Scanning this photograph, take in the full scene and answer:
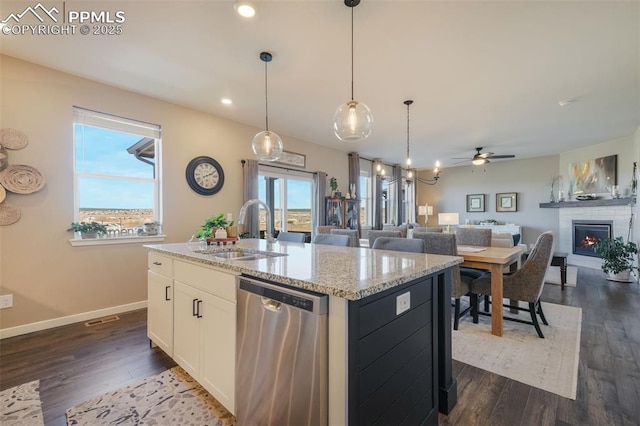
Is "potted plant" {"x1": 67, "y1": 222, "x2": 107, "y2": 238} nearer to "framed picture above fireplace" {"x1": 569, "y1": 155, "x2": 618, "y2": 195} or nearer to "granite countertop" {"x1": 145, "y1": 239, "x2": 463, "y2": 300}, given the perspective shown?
"granite countertop" {"x1": 145, "y1": 239, "x2": 463, "y2": 300}

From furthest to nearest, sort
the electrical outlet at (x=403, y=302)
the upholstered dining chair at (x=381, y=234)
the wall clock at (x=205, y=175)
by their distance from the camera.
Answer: the wall clock at (x=205, y=175)
the upholstered dining chair at (x=381, y=234)
the electrical outlet at (x=403, y=302)

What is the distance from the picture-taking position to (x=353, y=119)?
227 centimetres

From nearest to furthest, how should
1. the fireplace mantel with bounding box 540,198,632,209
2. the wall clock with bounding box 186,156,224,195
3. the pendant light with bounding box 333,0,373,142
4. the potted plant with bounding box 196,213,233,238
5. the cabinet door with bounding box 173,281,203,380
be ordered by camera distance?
the cabinet door with bounding box 173,281,203,380, the pendant light with bounding box 333,0,373,142, the potted plant with bounding box 196,213,233,238, the wall clock with bounding box 186,156,224,195, the fireplace mantel with bounding box 540,198,632,209

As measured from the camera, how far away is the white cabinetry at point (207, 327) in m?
1.54

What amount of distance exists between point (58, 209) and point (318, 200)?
3998 mm

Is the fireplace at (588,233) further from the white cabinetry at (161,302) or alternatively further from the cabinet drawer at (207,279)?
the white cabinetry at (161,302)

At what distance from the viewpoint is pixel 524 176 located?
7.75 metres

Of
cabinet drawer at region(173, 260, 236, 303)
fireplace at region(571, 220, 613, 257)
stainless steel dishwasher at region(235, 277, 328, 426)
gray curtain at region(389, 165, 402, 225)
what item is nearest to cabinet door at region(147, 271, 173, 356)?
cabinet drawer at region(173, 260, 236, 303)

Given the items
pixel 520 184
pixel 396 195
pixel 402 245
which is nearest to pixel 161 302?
pixel 402 245

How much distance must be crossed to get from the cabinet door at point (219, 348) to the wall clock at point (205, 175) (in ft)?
9.08

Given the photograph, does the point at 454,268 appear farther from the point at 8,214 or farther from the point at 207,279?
the point at 8,214

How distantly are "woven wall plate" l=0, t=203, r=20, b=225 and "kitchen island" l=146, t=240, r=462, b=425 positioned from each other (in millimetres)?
2088

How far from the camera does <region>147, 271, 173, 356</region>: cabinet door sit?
2123 mm

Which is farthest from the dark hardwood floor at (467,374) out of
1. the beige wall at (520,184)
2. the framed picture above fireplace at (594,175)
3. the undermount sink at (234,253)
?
the beige wall at (520,184)
